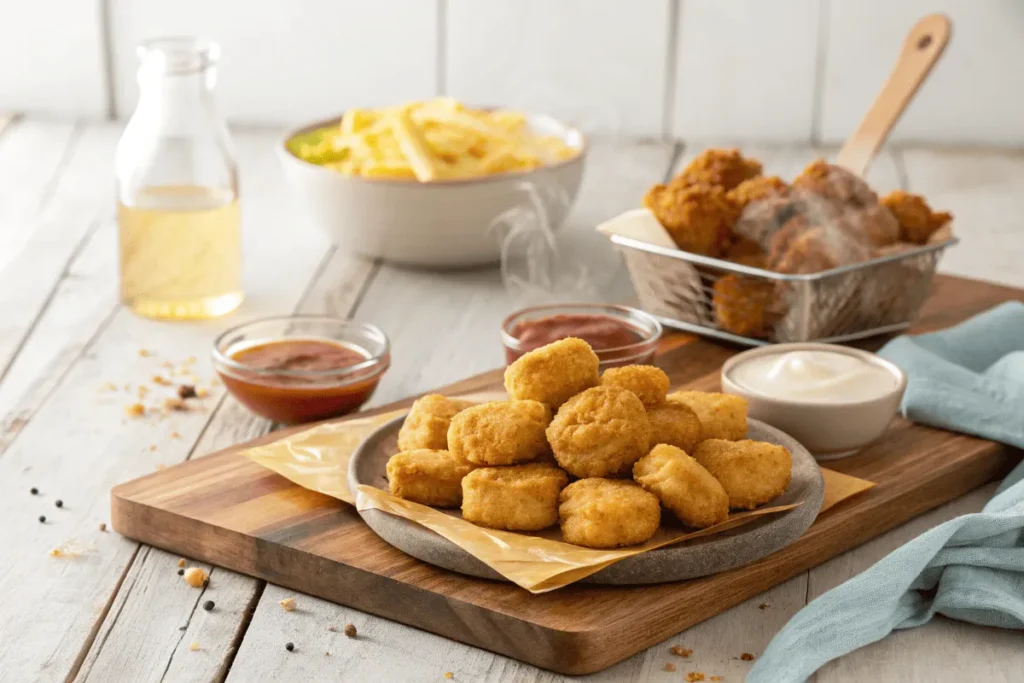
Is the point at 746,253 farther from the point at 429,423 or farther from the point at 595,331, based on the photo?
the point at 429,423

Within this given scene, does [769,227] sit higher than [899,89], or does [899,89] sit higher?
[899,89]

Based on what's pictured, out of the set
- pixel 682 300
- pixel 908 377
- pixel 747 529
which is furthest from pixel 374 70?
pixel 747 529

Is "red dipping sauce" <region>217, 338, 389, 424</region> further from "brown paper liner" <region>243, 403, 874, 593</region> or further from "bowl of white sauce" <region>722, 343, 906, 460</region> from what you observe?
"bowl of white sauce" <region>722, 343, 906, 460</region>

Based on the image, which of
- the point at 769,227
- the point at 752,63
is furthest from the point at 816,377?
the point at 752,63

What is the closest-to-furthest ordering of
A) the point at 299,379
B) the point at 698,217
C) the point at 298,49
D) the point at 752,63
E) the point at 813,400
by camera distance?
the point at 813,400 < the point at 299,379 < the point at 698,217 < the point at 752,63 < the point at 298,49

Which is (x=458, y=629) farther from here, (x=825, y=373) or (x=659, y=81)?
(x=659, y=81)

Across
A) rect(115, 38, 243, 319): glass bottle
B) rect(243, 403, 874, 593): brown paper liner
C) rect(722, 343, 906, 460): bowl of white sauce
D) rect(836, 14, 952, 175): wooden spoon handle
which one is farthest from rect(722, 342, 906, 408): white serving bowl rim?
rect(115, 38, 243, 319): glass bottle
